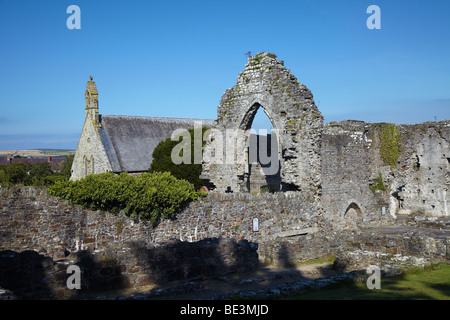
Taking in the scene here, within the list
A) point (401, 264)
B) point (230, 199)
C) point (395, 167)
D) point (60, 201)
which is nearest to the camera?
point (401, 264)

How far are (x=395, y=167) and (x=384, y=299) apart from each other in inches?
696

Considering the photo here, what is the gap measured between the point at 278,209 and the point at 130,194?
210 inches

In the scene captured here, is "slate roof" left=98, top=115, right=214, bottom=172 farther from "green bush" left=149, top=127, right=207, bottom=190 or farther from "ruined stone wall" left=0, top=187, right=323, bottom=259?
"ruined stone wall" left=0, top=187, right=323, bottom=259

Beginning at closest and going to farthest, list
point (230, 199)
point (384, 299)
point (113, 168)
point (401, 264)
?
point (384, 299) < point (401, 264) < point (230, 199) < point (113, 168)

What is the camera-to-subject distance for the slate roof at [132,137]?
3891 centimetres

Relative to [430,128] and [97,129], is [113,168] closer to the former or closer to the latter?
[97,129]

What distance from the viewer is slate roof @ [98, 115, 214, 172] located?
128 ft

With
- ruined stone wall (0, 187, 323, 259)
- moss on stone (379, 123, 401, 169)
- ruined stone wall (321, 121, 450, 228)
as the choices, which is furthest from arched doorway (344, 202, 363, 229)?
ruined stone wall (0, 187, 323, 259)

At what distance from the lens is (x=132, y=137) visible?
42.1m

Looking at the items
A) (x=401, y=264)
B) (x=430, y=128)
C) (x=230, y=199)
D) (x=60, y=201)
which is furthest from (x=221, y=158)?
(x=430, y=128)

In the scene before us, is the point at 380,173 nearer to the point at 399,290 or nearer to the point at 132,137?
the point at 399,290

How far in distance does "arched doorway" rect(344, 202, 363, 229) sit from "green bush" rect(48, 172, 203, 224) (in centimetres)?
1015
